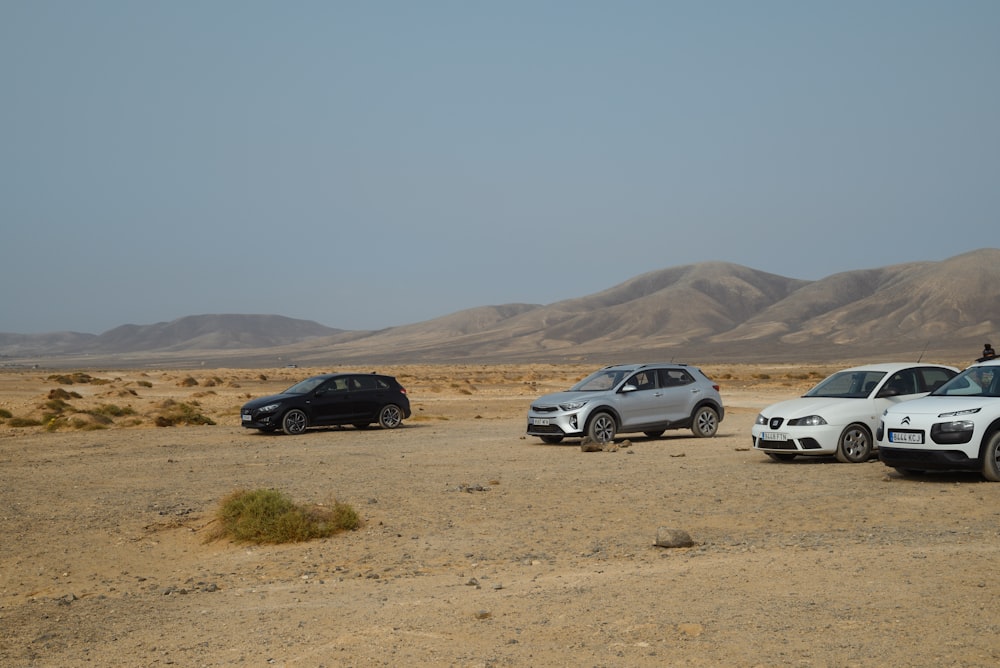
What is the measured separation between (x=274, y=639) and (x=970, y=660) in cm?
454

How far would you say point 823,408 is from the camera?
1664cm

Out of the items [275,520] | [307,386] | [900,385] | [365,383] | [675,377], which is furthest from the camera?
[365,383]

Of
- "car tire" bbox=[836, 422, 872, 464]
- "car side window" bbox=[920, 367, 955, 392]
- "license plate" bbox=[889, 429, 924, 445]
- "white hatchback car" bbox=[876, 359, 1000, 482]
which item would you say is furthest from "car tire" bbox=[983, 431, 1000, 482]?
"car side window" bbox=[920, 367, 955, 392]

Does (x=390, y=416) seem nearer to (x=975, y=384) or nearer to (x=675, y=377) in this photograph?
(x=675, y=377)

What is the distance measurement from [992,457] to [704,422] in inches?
366

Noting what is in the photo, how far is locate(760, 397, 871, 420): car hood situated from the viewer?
16.5 m

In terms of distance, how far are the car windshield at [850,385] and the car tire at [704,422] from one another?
470 cm

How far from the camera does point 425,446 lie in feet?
71.8

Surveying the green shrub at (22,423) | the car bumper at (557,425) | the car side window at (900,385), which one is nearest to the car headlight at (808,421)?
the car side window at (900,385)

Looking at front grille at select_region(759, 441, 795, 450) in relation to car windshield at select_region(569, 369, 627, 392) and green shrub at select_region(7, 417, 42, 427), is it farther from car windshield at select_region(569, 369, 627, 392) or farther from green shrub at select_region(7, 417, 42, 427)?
green shrub at select_region(7, 417, 42, 427)

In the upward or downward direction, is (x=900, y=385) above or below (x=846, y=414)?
above

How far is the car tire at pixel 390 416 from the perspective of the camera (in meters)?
27.4

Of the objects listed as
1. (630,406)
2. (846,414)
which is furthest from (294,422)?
(846,414)

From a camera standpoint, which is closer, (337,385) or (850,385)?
(850,385)
